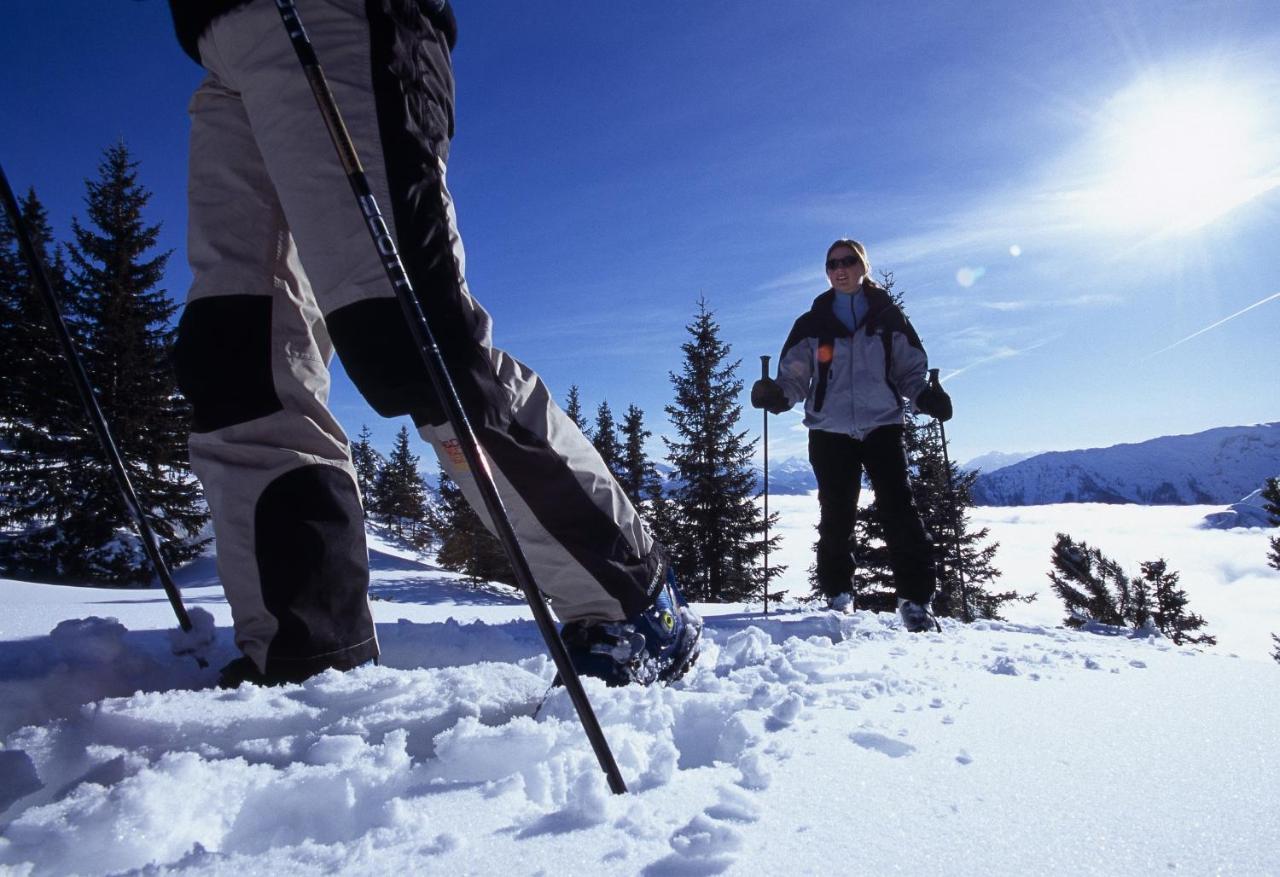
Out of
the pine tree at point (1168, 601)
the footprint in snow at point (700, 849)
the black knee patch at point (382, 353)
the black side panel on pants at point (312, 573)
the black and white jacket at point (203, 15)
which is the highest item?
the black and white jacket at point (203, 15)

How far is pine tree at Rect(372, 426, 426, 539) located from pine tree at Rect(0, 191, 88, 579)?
667 inches

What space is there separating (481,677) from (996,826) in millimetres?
1016

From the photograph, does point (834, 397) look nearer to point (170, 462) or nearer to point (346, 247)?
point (346, 247)

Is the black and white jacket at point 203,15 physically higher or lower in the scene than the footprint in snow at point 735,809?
higher

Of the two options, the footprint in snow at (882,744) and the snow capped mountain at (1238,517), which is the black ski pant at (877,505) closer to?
the footprint in snow at (882,744)

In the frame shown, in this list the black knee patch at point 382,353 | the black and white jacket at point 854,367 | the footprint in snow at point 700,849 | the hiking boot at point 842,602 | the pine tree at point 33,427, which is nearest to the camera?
the footprint in snow at point 700,849

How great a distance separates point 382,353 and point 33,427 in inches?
671

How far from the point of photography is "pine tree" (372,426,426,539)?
32844 mm

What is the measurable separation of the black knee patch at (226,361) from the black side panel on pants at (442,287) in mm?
437

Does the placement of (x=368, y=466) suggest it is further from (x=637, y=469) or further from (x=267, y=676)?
(x=267, y=676)

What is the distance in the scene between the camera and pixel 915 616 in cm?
334

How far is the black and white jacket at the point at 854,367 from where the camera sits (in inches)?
155

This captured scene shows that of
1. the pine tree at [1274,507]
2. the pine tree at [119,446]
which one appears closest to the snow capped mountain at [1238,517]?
the pine tree at [1274,507]

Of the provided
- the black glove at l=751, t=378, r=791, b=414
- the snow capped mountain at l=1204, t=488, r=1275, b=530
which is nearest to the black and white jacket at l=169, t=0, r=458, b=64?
the black glove at l=751, t=378, r=791, b=414
